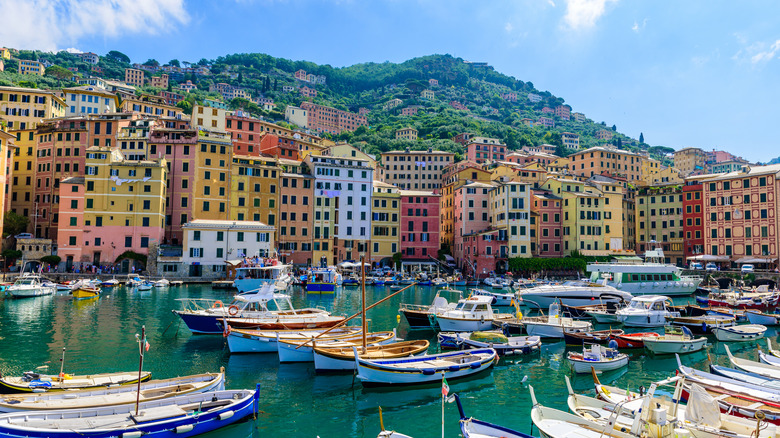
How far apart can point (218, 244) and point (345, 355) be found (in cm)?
5125

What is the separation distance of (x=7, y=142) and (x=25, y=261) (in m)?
17.1

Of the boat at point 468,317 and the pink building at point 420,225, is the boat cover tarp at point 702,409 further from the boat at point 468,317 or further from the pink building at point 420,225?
the pink building at point 420,225

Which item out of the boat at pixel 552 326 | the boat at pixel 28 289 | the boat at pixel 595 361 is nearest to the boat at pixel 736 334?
the boat at pixel 552 326

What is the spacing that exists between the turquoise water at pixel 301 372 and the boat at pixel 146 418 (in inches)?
31.1

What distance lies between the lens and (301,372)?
22828 millimetres

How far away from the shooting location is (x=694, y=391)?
1296cm

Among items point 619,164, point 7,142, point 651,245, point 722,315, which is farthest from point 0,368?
point 619,164

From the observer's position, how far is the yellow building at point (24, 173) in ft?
253

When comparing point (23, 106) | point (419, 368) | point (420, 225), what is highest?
point (23, 106)

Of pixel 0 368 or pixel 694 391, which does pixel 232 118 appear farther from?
pixel 694 391

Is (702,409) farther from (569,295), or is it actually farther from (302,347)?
(569,295)

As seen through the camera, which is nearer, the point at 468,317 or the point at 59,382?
the point at 59,382

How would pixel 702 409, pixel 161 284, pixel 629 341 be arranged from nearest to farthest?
pixel 702 409, pixel 629 341, pixel 161 284

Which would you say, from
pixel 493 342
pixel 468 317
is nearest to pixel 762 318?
pixel 468 317
